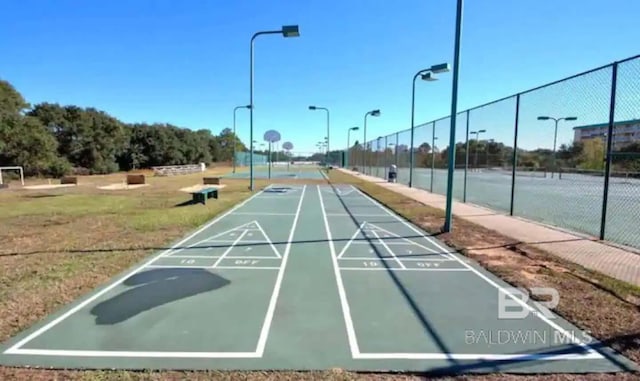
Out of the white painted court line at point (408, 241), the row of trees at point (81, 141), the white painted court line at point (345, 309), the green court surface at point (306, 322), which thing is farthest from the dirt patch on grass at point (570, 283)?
the row of trees at point (81, 141)

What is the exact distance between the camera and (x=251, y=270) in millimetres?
6273

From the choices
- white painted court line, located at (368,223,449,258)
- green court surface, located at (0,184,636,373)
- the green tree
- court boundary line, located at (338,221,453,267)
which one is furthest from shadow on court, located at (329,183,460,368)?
the green tree

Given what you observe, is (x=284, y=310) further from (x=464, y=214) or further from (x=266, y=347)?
(x=464, y=214)

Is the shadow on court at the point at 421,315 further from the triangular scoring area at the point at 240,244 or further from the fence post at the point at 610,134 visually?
the fence post at the point at 610,134

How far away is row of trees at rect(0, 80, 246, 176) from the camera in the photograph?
32219 millimetres

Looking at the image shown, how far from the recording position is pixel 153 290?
5273 millimetres

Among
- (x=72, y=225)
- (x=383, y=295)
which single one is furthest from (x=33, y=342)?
(x=72, y=225)

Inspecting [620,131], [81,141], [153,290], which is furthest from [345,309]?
[81,141]

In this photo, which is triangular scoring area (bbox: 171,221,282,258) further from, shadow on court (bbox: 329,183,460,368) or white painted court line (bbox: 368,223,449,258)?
white painted court line (bbox: 368,223,449,258)

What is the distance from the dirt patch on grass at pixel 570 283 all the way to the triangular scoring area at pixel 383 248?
0.74 m

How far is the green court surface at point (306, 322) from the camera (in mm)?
3512

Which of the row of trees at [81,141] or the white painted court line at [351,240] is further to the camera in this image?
the row of trees at [81,141]

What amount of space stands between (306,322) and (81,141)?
162 ft

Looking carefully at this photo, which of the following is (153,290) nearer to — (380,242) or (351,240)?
(351,240)
